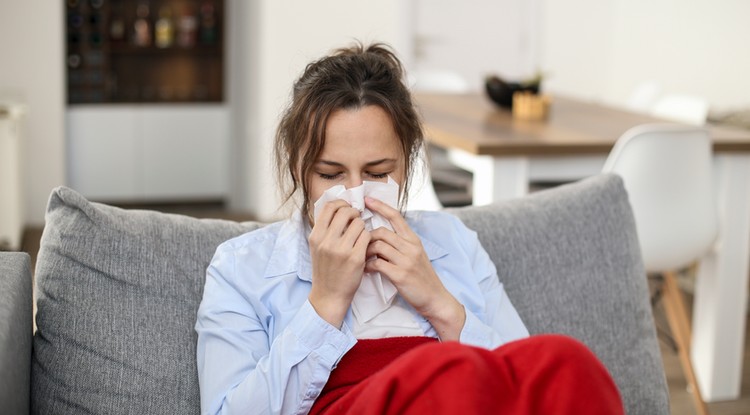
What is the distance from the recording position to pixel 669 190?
3066mm

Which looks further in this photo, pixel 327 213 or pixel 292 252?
pixel 292 252

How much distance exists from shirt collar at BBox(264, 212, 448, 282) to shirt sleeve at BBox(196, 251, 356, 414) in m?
0.11

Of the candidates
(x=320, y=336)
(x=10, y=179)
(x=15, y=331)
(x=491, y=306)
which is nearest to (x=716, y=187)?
(x=491, y=306)

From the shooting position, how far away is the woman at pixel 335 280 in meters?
1.57

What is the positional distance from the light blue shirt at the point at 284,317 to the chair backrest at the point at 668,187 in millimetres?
1270

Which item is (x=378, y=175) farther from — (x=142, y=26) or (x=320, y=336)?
(x=142, y=26)

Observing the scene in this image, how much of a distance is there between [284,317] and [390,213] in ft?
0.78

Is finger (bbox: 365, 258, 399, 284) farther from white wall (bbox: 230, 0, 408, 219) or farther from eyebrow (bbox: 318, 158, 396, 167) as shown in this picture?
white wall (bbox: 230, 0, 408, 219)

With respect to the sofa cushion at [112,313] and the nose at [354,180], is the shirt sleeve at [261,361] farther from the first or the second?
the nose at [354,180]

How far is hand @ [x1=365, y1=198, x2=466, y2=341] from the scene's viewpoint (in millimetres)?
1641

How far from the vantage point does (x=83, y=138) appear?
596 centimetres

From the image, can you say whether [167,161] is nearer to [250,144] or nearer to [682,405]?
[250,144]

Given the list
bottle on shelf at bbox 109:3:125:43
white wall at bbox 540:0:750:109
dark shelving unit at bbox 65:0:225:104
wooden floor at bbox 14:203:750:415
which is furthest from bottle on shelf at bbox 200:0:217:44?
wooden floor at bbox 14:203:750:415

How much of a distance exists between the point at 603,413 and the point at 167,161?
16.7 feet
